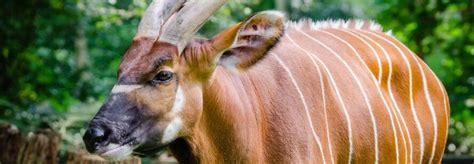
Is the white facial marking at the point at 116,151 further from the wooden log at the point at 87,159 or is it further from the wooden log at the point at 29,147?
the wooden log at the point at 29,147

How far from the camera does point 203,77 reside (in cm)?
393

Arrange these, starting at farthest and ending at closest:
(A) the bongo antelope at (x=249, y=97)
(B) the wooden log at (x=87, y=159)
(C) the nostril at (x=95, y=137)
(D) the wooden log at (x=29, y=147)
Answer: (D) the wooden log at (x=29, y=147) < (B) the wooden log at (x=87, y=159) < (A) the bongo antelope at (x=249, y=97) < (C) the nostril at (x=95, y=137)

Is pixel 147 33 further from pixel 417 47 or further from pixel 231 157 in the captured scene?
pixel 417 47

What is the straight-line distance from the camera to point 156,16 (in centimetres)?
400

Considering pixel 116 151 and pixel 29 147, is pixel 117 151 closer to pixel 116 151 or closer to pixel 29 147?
pixel 116 151

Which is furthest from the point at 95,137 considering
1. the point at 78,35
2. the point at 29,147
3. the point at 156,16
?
the point at 78,35

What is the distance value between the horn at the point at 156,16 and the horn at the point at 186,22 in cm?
5

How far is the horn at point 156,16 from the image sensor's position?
392 centimetres

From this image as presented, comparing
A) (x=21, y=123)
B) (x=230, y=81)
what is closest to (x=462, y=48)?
(x=21, y=123)

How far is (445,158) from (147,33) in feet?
21.2

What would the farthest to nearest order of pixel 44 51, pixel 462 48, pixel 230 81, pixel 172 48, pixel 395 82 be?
pixel 44 51 → pixel 462 48 → pixel 395 82 → pixel 230 81 → pixel 172 48

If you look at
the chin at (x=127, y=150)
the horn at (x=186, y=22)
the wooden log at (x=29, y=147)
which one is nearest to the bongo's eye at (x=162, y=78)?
the horn at (x=186, y=22)

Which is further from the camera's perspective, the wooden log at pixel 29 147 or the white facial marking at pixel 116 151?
the wooden log at pixel 29 147

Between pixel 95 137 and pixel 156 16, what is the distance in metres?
0.72
